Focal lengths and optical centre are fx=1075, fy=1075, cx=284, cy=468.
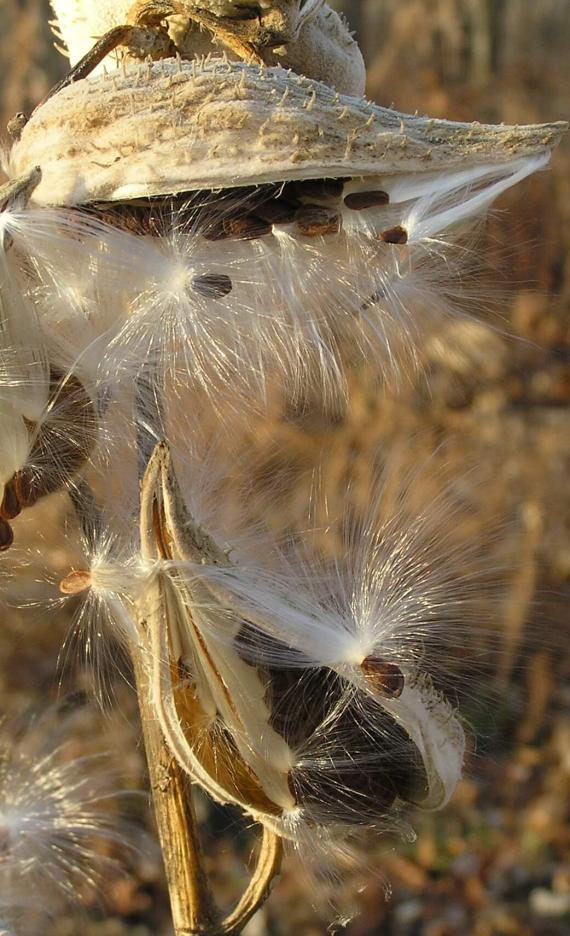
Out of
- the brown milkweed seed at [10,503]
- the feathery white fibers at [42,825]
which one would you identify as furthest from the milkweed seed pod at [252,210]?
the feathery white fibers at [42,825]

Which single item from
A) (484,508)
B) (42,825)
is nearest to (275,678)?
(42,825)

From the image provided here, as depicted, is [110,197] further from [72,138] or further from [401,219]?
[401,219]

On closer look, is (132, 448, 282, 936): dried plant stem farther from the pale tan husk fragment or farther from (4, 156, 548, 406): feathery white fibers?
the pale tan husk fragment

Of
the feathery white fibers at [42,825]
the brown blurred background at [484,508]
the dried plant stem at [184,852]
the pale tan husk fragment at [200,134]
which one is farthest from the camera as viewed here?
the brown blurred background at [484,508]

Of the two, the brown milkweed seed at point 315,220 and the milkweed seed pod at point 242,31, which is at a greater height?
the milkweed seed pod at point 242,31

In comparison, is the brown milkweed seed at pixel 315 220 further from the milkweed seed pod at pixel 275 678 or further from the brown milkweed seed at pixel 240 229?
the milkweed seed pod at pixel 275 678

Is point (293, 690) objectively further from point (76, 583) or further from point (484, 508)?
point (484, 508)

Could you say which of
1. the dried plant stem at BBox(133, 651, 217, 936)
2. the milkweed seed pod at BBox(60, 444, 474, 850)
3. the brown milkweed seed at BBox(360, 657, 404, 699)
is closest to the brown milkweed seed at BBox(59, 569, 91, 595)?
the milkweed seed pod at BBox(60, 444, 474, 850)
